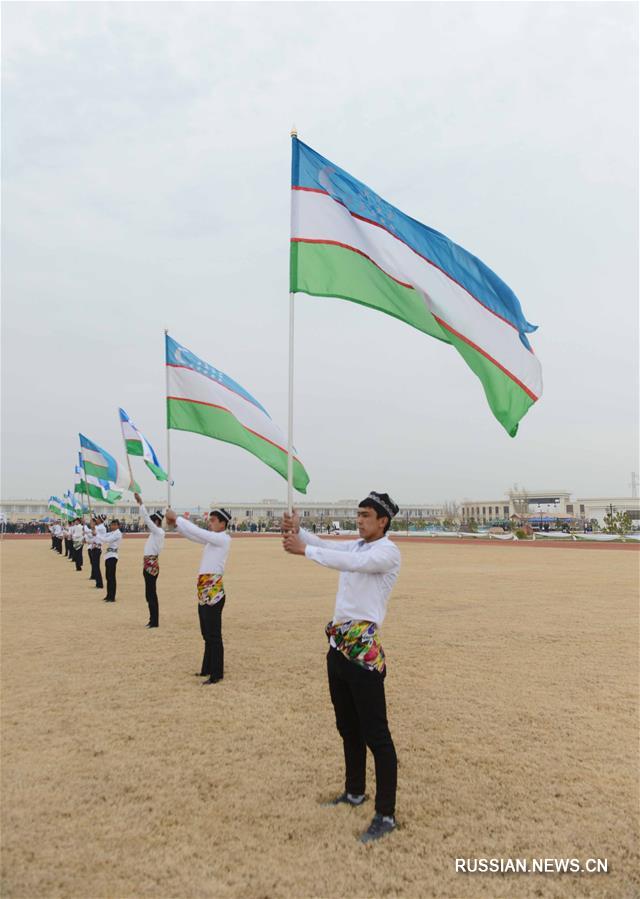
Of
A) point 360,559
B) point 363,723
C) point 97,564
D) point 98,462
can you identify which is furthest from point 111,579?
point 360,559

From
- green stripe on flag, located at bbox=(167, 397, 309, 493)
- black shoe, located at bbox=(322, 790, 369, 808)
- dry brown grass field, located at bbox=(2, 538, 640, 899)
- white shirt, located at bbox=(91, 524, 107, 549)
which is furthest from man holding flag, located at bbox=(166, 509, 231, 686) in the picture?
white shirt, located at bbox=(91, 524, 107, 549)

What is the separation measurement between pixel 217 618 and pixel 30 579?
514 inches

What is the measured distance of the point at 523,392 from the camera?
5.59 m

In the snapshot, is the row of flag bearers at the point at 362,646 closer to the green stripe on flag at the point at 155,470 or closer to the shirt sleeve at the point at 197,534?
the shirt sleeve at the point at 197,534

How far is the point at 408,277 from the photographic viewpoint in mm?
5430

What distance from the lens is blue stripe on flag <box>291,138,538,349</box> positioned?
215 inches

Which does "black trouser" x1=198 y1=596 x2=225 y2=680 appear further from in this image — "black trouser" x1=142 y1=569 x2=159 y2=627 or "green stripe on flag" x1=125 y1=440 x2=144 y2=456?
"green stripe on flag" x1=125 y1=440 x2=144 y2=456

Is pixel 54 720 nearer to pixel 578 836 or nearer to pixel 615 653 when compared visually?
pixel 578 836

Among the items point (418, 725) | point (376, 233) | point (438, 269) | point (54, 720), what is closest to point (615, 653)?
point (418, 725)

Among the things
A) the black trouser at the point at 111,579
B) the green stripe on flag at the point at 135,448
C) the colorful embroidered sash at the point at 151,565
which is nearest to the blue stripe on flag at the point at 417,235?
the green stripe on flag at the point at 135,448

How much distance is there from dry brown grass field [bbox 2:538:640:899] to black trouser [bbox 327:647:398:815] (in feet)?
0.77

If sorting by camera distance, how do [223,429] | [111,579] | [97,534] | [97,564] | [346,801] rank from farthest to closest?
[97,564] < [97,534] < [111,579] < [223,429] < [346,801]

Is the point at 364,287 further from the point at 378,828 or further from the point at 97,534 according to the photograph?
the point at 97,534

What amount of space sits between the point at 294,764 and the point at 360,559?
1953mm
